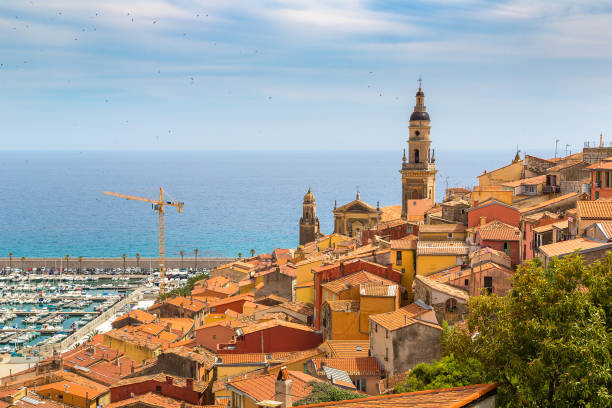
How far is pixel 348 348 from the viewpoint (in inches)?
875

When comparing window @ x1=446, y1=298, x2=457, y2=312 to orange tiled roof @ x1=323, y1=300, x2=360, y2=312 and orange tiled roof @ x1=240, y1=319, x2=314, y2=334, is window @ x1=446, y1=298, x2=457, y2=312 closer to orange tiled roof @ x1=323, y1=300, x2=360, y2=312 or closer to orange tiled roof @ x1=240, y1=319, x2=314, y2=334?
orange tiled roof @ x1=323, y1=300, x2=360, y2=312

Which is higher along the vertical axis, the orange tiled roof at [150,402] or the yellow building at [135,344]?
the orange tiled roof at [150,402]

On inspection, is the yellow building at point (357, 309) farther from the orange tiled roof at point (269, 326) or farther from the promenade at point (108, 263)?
the promenade at point (108, 263)

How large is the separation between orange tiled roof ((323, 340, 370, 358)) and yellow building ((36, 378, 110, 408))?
33.2 ft

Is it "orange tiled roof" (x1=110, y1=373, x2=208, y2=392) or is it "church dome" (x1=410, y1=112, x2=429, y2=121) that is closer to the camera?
"orange tiled roof" (x1=110, y1=373, x2=208, y2=392)

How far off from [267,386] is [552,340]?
1008 centimetres

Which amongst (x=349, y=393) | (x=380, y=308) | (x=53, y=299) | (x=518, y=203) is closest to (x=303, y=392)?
(x=349, y=393)

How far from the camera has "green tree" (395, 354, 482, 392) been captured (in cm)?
1435

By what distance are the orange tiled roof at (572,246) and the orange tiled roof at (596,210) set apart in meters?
1.35

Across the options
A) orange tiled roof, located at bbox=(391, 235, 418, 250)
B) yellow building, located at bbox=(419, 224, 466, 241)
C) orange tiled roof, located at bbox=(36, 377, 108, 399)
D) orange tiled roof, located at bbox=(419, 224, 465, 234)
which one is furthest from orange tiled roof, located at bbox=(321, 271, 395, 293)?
orange tiled roof, located at bbox=(36, 377, 108, 399)

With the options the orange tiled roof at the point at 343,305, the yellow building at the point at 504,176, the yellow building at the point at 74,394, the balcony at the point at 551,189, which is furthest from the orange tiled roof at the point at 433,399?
the yellow building at the point at 504,176

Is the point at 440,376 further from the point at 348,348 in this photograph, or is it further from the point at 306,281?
the point at 306,281

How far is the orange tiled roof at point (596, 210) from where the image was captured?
2016 cm

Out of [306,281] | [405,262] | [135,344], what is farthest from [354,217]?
[405,262]
